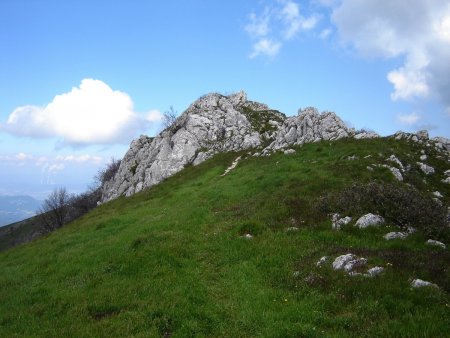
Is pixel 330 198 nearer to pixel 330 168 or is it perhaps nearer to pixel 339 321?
pixel 330 168

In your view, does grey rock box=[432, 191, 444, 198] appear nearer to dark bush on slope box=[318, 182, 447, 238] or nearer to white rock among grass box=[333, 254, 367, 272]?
dark bush on slope box=[318, 182, 447, 238]

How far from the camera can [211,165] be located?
162 feet

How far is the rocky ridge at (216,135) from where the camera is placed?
1903 inches

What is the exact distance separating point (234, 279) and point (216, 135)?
45.8m

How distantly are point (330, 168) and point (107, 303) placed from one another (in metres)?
20.6

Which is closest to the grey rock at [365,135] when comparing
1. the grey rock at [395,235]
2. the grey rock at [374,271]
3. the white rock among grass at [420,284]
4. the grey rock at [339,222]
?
the grey rock at [339,222]

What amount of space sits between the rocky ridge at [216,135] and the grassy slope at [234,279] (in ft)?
63.9

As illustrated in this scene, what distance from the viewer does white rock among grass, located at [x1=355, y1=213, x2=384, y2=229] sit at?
17.8m

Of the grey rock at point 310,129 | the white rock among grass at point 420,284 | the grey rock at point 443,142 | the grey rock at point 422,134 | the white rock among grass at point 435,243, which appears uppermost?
the grey rock at point 310,129

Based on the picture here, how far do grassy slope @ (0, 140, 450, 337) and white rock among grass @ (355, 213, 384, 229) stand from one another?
68cm

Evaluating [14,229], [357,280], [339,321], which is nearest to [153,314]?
[339,321]

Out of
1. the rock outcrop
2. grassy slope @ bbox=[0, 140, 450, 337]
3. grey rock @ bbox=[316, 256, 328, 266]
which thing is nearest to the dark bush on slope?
grassy slope @ bbox=[0, 140, 450, 337]

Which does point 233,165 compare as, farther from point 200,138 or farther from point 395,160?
point 395,160

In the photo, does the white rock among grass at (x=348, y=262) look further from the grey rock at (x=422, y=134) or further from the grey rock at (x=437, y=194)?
the grey rock at (x=422, y=134)
